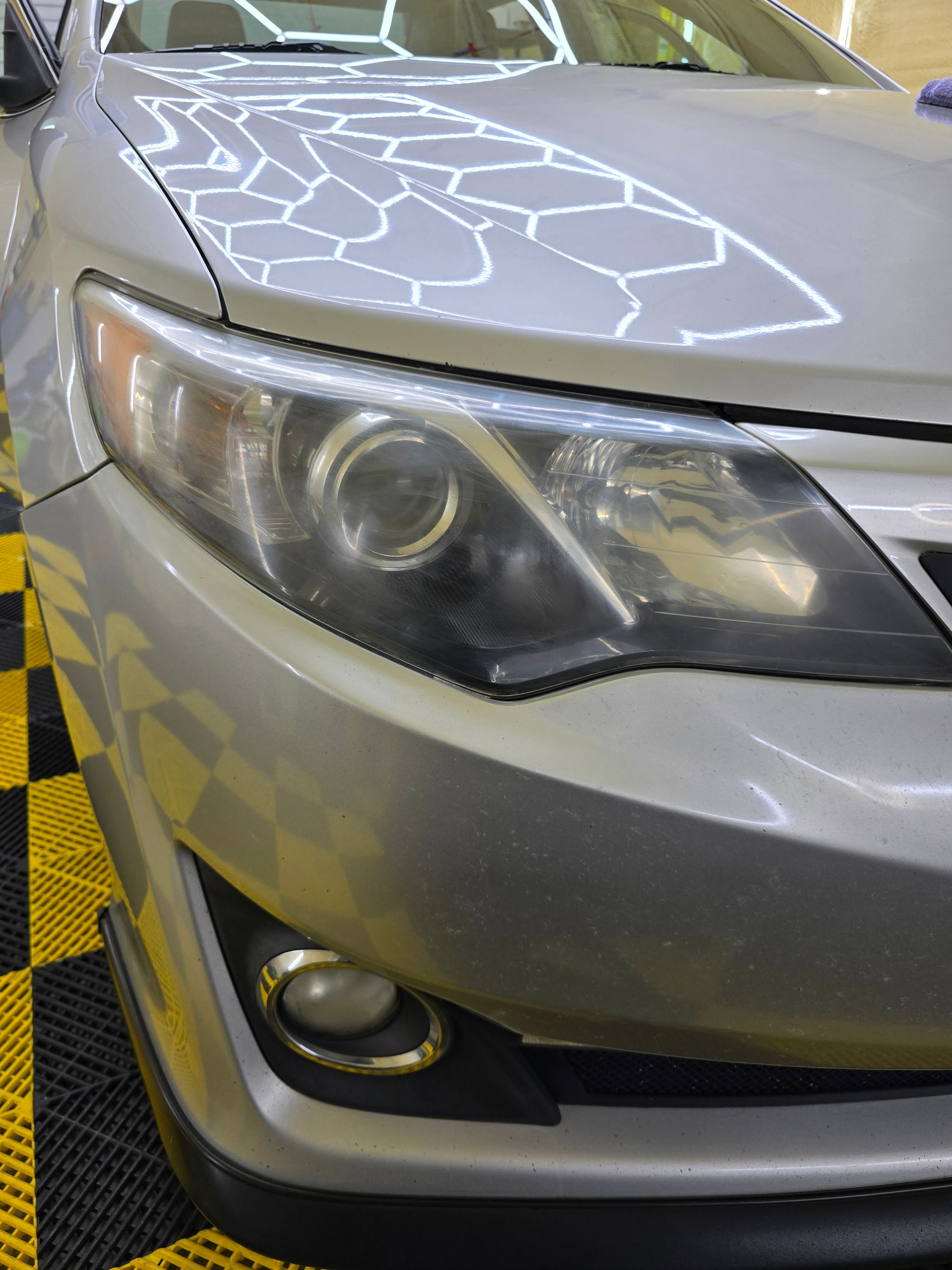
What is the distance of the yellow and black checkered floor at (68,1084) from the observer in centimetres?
92

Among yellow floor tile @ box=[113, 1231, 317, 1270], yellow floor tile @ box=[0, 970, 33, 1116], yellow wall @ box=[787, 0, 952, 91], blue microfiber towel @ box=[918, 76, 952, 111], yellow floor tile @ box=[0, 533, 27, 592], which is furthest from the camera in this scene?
yellow wall @ box=[787, 0, 952, 91]

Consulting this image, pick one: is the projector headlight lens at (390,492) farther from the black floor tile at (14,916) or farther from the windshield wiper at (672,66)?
the windshield wiper at (672,66)

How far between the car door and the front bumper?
86 cm

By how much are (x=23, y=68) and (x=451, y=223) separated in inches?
45.6

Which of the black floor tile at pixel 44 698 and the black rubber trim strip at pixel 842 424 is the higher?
the black rubber trim strip at pixel 842 424

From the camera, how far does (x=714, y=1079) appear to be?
0.73 meters

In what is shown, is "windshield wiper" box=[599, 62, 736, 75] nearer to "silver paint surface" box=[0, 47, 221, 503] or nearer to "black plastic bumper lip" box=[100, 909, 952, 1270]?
"silver paint surface" box=[0, 47, 221, 503]

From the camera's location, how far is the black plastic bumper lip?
0.70 metres

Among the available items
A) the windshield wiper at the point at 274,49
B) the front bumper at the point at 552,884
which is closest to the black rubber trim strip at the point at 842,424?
the front bumper at the point at 552,884

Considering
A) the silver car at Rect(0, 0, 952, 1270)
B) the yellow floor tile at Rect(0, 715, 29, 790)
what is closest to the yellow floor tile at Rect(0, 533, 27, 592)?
the yellow floor tile at Rect(0, 715, 29, 790)

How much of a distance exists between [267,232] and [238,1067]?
0.64m

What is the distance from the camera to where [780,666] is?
62cm

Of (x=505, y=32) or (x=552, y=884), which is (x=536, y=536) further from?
(x=505, y=32)

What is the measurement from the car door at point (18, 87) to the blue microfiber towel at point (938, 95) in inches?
47.8
